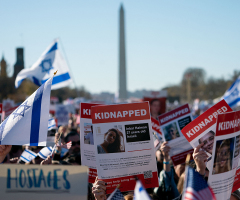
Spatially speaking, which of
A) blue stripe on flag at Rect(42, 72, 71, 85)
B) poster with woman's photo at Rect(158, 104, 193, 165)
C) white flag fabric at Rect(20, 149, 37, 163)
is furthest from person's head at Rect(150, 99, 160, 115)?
white flag fabric at Rect(20, 149, 37, 163)

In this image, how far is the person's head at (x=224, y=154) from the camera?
92.7 inches

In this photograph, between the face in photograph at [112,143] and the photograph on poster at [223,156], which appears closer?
the photograph on poster at [223,156]

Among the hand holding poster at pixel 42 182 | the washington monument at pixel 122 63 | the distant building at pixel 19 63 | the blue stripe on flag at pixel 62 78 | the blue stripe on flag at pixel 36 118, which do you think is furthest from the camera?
the washington monument at pixel 122 63

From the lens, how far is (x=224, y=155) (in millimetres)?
2381

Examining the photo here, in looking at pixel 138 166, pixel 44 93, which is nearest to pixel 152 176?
pixel 138 166

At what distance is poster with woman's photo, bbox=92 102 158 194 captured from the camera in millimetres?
2604

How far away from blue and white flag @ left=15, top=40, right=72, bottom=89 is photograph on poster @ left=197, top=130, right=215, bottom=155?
497 centimetres

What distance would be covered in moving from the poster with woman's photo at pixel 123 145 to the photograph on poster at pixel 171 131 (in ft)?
4.03

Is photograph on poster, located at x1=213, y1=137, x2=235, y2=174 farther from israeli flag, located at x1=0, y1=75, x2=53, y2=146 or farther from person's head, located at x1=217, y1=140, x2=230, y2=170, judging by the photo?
israeli flag, located at x1=0, y1=75, x2=53, y2=146

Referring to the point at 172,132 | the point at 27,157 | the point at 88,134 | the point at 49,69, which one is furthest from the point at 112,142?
the point at 49,69

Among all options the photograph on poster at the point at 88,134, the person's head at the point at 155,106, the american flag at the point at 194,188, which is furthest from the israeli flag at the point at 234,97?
the american flag at the point at 194,188

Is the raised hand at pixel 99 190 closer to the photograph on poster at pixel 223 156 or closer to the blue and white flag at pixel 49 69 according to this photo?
the photograph on poster at pixel 223 156

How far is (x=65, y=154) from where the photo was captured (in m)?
4.92

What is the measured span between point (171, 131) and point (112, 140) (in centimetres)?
152
